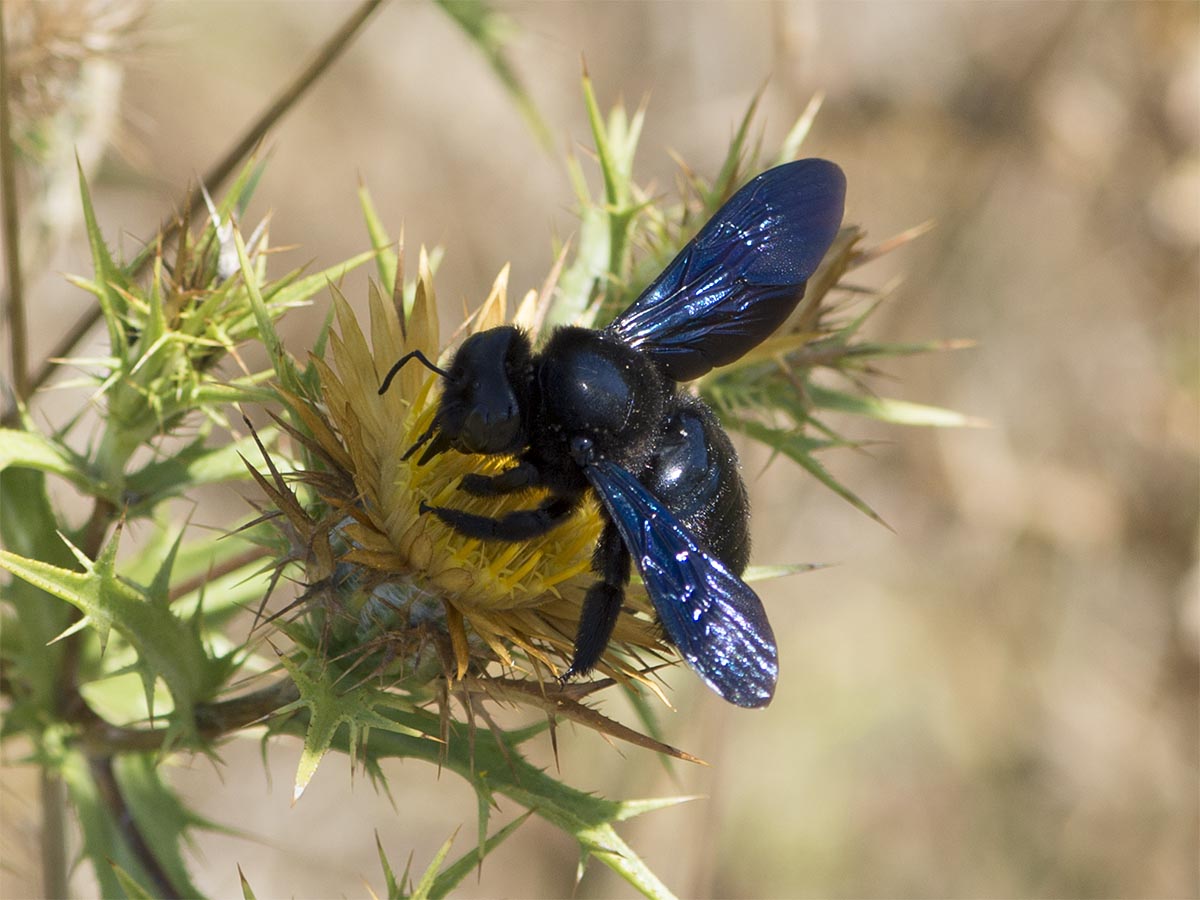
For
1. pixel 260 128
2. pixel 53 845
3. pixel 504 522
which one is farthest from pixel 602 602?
pixel 53 845

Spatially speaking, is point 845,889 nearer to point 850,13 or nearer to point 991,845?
point 991,845

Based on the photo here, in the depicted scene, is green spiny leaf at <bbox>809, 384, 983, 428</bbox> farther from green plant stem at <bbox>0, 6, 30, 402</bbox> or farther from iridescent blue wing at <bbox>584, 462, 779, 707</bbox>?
green plant stem at <bbox>0, 6, 30, 402</bbox>

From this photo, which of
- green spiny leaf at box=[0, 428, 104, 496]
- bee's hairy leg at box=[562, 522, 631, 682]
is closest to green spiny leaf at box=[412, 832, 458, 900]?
bee's hairy leg at box=[562, 522, 631, 682]

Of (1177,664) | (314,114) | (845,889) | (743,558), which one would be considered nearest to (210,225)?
(743,558)

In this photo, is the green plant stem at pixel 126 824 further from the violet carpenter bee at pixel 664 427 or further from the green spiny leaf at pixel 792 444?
the green spiny leaf at pixel 792 444

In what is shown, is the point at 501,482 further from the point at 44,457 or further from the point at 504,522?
the point at 44,457

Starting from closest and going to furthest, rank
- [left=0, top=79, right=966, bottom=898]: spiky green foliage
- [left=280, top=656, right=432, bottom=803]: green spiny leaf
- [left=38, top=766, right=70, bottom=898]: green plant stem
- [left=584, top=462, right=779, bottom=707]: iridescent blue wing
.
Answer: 1. [left=280, top=656, right=432, bottom=803]: green spiny leaf
2. [left=584, top=462, right=779, bottom=707]: iridescent blue wing
3. [left=0, top=79, right=966, bottom=898]: spiky green foliage
4. [left=38, top=766, right=70, bottom=898]: green plant stem

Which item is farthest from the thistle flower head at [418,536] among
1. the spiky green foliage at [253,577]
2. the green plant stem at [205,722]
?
the green plant stem at [205,722]
